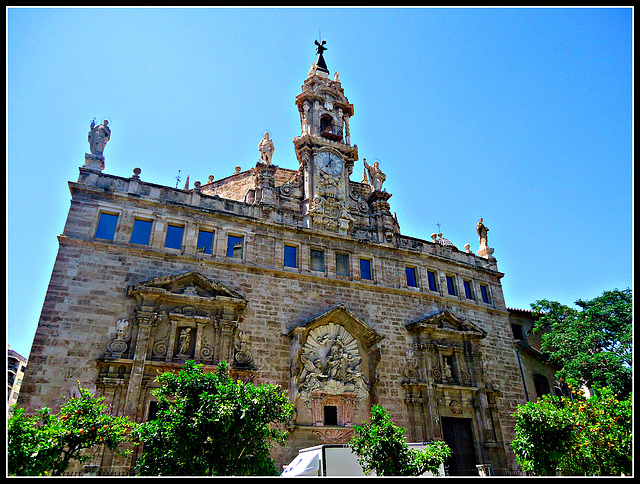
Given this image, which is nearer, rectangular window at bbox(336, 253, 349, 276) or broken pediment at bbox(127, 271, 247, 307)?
broken pediment at bbox(127, 271, 247, 307)

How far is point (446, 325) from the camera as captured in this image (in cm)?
2134

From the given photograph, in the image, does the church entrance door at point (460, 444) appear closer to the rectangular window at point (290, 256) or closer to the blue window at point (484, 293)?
the blue window at point (484, 293)

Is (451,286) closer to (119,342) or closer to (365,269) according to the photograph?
(365,269)

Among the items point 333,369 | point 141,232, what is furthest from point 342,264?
point 141,232

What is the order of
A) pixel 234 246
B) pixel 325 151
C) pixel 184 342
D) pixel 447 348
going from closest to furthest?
1. pixel 184 342
2. pixel 234 246
3. pixel 447 348
4. pixel 325 151

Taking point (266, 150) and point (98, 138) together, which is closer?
point (98, 138)

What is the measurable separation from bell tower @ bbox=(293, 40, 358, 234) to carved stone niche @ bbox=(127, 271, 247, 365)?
587 cm

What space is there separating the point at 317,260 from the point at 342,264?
1289 mm

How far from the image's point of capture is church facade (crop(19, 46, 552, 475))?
50.1 ft

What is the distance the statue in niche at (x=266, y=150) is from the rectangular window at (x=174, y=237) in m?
5.68

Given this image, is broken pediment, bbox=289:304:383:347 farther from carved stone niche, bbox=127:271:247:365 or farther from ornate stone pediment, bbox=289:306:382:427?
carved stone niche, bbox=127:271:247:365

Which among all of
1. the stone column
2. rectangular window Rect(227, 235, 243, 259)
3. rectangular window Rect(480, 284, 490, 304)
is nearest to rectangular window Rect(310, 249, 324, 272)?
rectangular window Rect(227, 235, 243, 259)

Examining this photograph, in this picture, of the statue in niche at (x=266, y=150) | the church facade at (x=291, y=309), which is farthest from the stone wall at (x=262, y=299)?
the statue in niche at (x=266, y=150)

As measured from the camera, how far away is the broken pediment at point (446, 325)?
2034 centimetres
